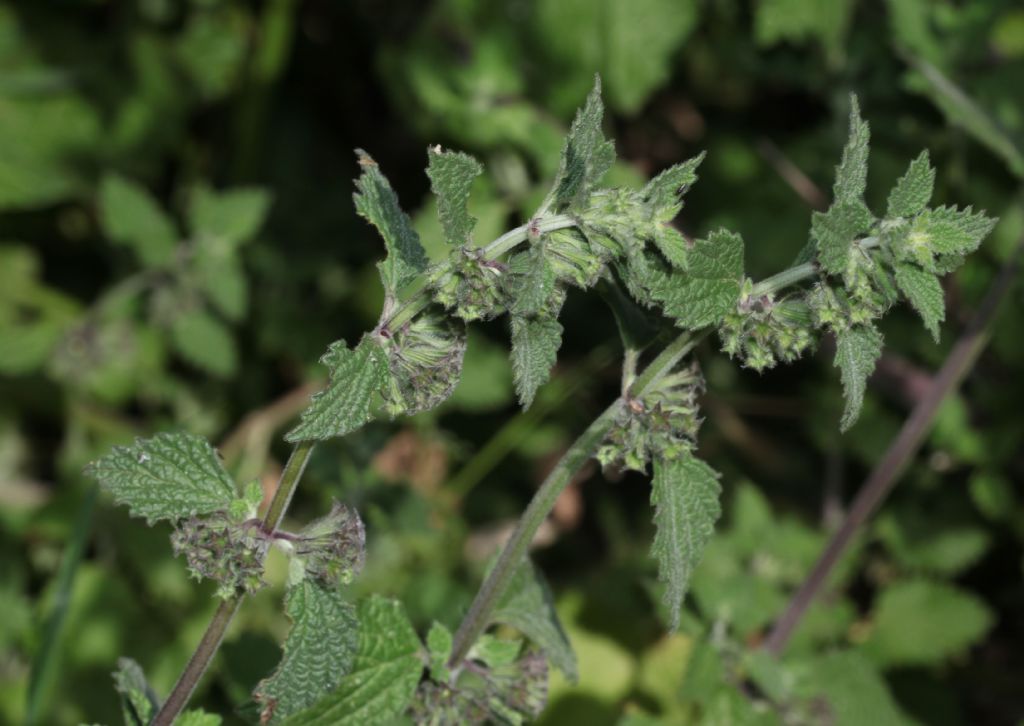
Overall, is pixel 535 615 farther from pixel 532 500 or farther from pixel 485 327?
pixel 485 327

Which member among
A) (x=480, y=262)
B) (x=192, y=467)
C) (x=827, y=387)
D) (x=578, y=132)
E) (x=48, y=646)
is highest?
(x=827, y=387)

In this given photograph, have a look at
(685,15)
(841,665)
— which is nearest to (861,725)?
(841,665)

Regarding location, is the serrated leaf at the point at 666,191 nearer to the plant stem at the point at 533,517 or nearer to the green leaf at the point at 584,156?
the green leaf at the point at 584,156

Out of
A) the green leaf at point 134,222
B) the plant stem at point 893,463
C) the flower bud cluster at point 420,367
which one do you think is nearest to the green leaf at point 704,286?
the flower bud cluster at point 420,367

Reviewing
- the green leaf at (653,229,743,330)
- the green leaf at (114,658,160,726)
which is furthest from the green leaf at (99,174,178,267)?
the green leaf at (653,229,743,330)

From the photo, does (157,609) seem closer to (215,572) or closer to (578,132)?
(215,572)

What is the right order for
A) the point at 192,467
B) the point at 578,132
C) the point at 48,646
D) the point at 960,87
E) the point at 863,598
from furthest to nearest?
1. the point at 863,598
2. the point at 960,87
3. the point at 48,646
4. the point at 192,467
5. the point at 578,132
